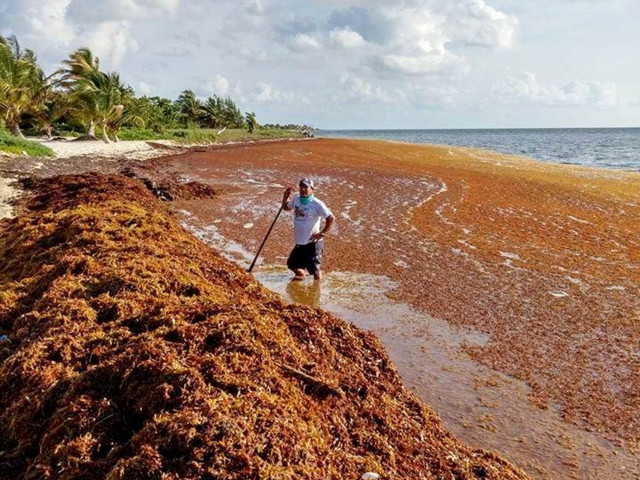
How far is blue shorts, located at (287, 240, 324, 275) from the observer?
8633mm

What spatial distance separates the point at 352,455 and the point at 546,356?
3.68 metres

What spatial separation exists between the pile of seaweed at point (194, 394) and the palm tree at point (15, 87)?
31.3 meters

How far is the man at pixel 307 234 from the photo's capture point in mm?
8625

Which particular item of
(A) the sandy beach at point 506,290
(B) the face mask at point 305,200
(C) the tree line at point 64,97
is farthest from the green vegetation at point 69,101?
(B) the face mask at point 305,200

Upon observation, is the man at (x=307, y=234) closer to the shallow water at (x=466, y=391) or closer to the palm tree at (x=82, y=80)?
the shallow water at (x=466, y=391)

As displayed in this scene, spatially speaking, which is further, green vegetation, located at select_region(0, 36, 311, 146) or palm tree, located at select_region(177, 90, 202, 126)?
palm tree, located at select_region(177, 90, 202, 126)

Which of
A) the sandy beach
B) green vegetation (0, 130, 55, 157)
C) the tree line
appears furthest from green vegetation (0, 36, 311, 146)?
the sandy beach

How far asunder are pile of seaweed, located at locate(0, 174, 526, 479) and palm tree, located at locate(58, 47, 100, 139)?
1336 inches

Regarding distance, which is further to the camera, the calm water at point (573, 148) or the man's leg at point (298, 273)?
the calm water at point (573, 148)

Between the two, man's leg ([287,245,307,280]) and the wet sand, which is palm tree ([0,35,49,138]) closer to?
the wet sand

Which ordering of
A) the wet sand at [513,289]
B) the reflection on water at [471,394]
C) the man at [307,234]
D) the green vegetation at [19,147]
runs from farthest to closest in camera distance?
the green vegetation at [19,147] < the man at [307,234] < the wet sand at [513,289] < the reflection on water at [471,394]

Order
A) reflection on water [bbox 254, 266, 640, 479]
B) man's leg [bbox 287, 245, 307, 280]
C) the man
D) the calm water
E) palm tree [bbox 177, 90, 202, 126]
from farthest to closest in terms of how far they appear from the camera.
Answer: palm tree [bbox 177, 90, 202, 126] → the calm water → man's leg [bbox 287, 245, 307, 280] → the man → reflection on water [bbox 254, 266, 640, 479]

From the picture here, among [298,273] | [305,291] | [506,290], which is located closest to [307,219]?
[298,273]

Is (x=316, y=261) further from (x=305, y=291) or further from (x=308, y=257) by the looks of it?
(x=305, y=291)
